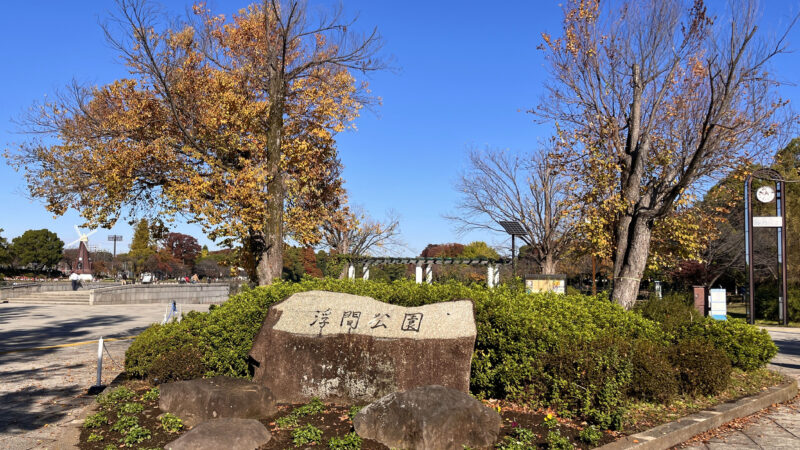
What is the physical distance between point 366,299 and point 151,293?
34005mm

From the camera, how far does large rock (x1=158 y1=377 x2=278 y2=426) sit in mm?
5730

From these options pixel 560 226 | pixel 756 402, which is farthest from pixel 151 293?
pixel 756 402

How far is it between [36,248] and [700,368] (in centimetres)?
7571

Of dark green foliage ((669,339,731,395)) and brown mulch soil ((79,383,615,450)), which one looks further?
dark green foliage ((669,339,731,395))

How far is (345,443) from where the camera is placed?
494 cm

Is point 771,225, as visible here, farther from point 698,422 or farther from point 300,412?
point 300,412

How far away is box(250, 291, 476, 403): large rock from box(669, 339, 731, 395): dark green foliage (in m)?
2.93

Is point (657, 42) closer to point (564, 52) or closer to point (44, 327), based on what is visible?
point (564, 52)

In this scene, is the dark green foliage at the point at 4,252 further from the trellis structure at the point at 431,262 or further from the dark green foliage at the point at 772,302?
the dark green foliage at the point at 772,302

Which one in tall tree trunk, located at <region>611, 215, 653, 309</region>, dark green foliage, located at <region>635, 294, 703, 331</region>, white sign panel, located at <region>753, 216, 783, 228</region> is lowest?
dark green foliage, located at <region>635, 294, 703, 331</region>

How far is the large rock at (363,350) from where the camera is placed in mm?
6203

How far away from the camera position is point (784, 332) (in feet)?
61.2

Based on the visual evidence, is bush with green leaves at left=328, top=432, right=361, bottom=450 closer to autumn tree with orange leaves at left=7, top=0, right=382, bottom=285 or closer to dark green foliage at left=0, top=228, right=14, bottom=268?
autumn tree with orange leaves at left=7, top=0, right=382, bottom=285

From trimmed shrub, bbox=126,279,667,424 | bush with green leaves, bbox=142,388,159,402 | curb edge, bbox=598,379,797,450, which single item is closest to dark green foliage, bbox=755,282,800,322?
curb edge, bbox=598,379,797,450
